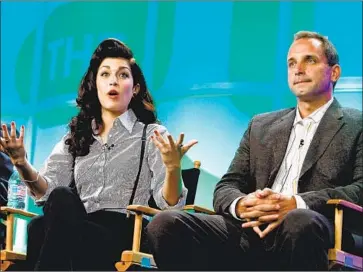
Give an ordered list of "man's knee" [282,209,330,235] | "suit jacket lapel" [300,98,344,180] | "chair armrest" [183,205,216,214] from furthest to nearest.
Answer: "chair armrest" [183,205,216,214] → "suit jacket lapel" [300,98,344,180] → "man's knee" [282,209,330,235]

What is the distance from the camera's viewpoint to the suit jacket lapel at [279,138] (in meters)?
3.34

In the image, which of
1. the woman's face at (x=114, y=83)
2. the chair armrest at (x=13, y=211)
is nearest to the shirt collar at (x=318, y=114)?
the woman's face at (x=114, y=83)

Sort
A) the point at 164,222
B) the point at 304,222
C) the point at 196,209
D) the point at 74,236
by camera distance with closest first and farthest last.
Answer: the point at 304,222 < the point at 164,222 < the point at 74,236 < the point at 196,209

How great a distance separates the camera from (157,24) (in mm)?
4547

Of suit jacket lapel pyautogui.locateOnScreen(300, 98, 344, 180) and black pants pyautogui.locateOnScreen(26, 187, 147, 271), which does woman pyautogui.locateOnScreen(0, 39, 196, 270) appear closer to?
black pants pyautogui.locateOnScreen(26, 187, 147, 271)

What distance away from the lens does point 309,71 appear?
3416 millimetres

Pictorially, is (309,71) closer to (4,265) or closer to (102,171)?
(102,171)

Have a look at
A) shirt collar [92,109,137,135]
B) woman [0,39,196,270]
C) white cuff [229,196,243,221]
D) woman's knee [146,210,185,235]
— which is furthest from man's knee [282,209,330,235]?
shirt collar [92,109,137,135]

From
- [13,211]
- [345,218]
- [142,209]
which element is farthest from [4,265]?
[345,218]

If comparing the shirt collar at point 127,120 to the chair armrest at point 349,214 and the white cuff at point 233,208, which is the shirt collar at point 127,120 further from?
the chair armrest at point 349,214

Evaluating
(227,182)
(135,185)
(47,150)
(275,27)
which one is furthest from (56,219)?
(275,27)

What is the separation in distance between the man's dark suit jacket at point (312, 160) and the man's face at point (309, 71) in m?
0.10

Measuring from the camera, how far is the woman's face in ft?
11.8

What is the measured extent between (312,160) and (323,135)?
135mm
